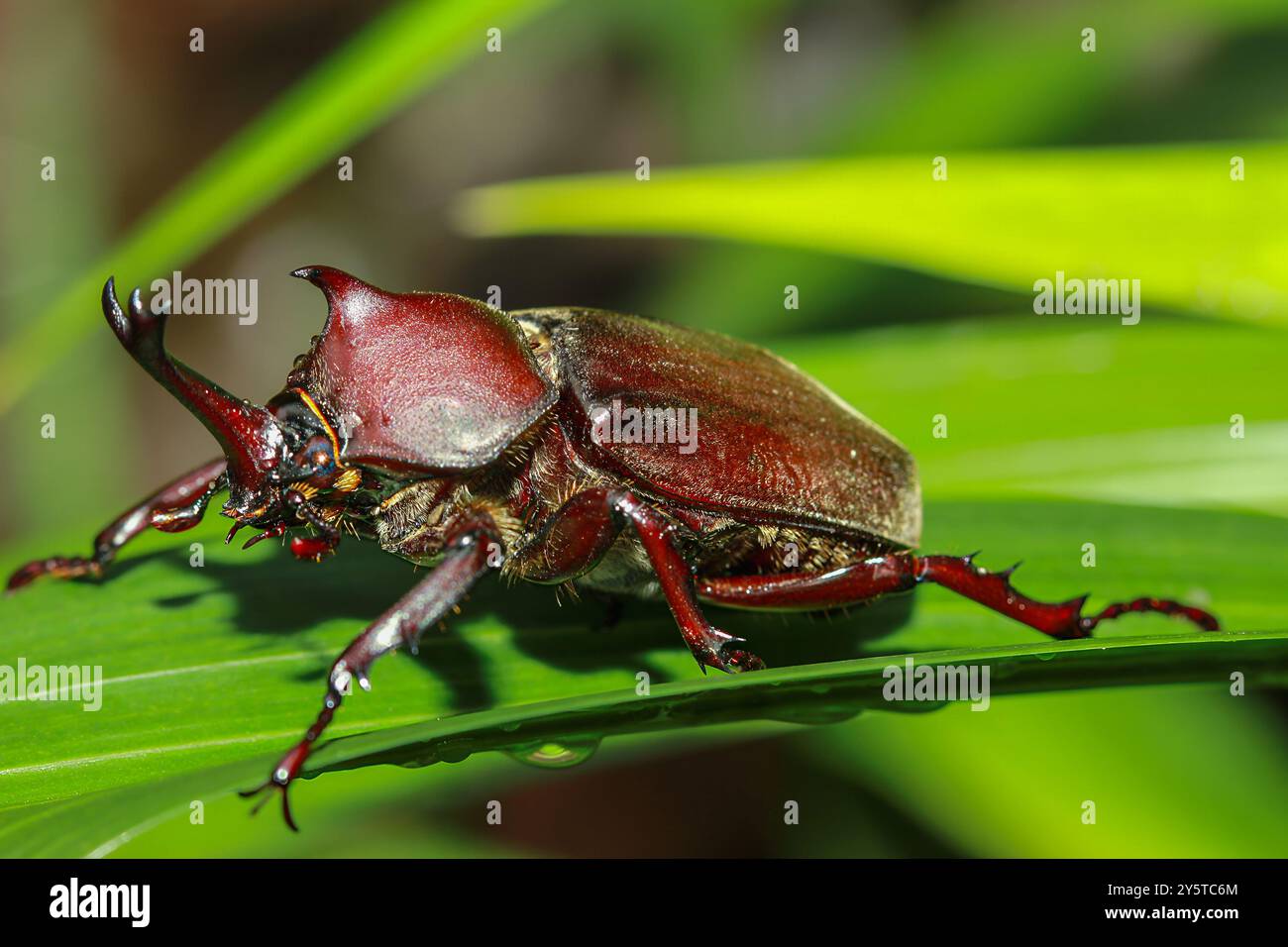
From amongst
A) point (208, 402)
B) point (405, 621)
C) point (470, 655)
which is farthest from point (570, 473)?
point (208, 402)

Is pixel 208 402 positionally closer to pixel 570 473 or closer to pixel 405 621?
pixel 405 621

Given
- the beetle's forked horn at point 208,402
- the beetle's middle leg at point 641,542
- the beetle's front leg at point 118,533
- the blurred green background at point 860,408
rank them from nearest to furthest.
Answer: the beetle's forked horn at point 208,402, the beetle's middle leg at point 641,542, the blurred green background at point 860,408, the beetle's front leg at point 118,533

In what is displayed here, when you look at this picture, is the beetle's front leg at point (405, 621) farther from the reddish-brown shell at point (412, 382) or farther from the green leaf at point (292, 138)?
the green leaf at point (292, 138)

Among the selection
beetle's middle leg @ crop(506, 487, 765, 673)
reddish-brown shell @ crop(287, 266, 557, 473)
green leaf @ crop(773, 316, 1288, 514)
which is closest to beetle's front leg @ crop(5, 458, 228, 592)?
reddish-brown shell @ crop(287, 266, 557, 473)

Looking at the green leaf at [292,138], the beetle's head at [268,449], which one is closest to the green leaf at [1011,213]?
the green leaf at [292,138]

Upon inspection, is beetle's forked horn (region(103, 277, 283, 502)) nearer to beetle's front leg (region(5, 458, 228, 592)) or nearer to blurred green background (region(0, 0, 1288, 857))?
beetle's front leg (region(5, 458, 228, 592))

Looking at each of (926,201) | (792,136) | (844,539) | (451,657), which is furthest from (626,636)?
(792,136)

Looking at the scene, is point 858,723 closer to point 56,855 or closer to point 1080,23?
point 56,855

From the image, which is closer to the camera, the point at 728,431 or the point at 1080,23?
the point at 728,431
